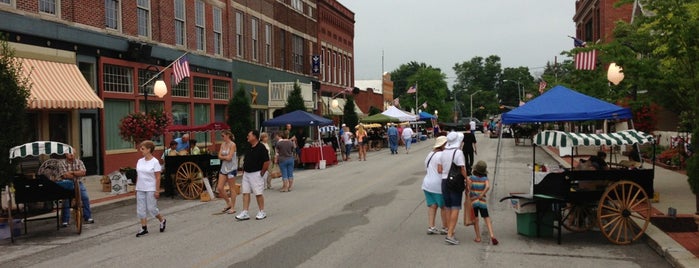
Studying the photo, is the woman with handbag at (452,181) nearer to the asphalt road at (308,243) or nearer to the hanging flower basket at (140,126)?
the asphalt road at (308,243)

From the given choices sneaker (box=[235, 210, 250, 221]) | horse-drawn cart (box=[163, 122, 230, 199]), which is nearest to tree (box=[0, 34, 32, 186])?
sneaker (box=[235, 210, 250, 221])

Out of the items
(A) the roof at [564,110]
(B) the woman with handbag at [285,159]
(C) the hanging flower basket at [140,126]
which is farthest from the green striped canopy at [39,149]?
(A) the roof at [564,110]

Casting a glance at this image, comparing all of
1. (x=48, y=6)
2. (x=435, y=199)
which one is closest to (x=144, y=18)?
(x=48, y=6)

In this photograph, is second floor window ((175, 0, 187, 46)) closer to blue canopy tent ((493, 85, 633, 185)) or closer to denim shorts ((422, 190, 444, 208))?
blue canopy tent ((493, 85, 633, 185))

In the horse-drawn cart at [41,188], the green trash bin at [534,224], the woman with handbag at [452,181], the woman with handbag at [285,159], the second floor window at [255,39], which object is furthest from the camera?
the second floor window at [255,39]

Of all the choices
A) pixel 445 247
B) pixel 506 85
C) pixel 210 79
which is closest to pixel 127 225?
pixel 445 247

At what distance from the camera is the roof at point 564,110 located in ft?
42.0

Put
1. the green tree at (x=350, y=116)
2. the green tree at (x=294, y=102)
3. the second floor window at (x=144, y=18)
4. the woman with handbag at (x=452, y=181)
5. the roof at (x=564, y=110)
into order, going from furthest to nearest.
Answer: 1. the green tree at (x=350, y=116)
2. the green tree at (x=294, y=102)
3. the second floor window at (x=144, y=18)
4. the roof at (x=564, y=110)
5. the woman with handbag at (x=452, y=181)

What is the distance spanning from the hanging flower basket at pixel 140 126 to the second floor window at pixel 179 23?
923 cm

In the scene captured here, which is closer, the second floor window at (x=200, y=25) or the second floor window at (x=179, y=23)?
the second floor window at (x=179, y=23)

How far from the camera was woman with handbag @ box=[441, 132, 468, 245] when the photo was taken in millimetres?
8467

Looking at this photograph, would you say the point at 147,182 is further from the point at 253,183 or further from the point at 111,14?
the point at 111,14

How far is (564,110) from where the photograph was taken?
13.2 meters

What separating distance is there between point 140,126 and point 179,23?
1072cm
